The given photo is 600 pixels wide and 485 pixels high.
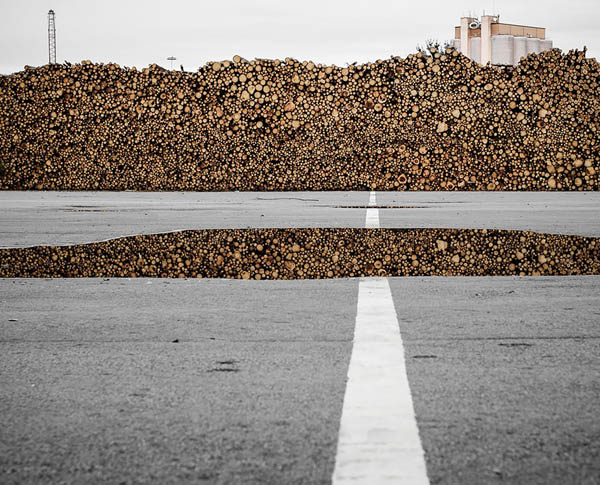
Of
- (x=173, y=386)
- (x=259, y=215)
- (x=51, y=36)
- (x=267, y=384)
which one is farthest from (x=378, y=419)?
(x=51, y=36)

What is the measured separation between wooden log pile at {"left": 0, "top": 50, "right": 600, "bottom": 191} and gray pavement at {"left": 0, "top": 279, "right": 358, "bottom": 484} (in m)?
16.0

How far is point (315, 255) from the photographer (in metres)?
7.83

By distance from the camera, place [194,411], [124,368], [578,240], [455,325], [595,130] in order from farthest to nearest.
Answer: [595,130] < [578,240] < [455,325] < [124,368] < [194,411]

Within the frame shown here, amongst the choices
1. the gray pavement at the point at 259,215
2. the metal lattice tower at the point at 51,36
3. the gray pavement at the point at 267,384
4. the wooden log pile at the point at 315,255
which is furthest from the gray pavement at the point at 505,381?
the metal lattice tower at the point at 51,36

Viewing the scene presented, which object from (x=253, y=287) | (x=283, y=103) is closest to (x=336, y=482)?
(x=253, y=287)

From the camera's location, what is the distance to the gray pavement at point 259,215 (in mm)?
10109

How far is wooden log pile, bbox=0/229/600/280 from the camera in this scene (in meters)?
6.75

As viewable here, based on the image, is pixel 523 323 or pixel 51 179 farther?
pixel 51 179

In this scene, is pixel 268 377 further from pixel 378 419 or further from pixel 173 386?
pixel 378 419

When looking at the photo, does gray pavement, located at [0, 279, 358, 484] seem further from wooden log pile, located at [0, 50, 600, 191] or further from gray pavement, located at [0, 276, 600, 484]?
wooden log pile, located at [0, 50, 600, 191]

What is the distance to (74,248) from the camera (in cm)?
835

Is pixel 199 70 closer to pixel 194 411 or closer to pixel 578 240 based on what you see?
pixel 578 240

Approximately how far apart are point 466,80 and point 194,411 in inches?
743

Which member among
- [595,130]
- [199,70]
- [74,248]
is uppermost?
[199,70]
